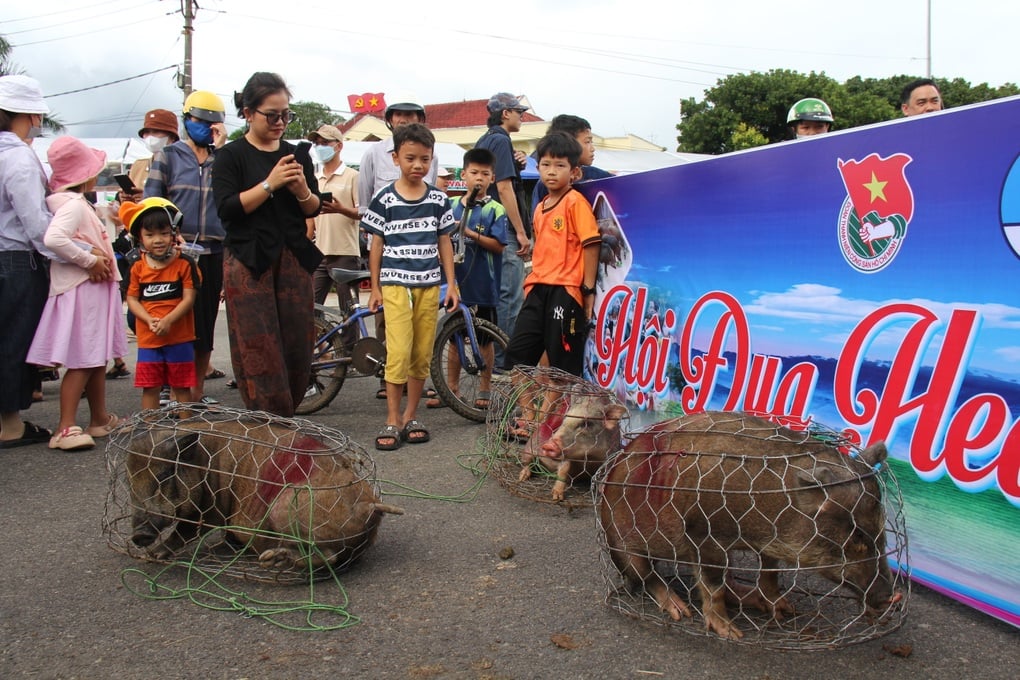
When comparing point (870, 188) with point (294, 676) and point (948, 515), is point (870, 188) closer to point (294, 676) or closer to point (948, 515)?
point (948, 515)

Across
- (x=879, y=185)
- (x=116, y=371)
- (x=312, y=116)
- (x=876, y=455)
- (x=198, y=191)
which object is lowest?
(x=116, y=371)

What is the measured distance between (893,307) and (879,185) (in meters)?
0.50

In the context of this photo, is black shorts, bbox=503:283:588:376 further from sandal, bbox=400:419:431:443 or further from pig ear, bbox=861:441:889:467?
pig ear, bbox=861:441:889:467

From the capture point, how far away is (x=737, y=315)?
13.1 ft

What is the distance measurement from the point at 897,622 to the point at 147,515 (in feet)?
9.24

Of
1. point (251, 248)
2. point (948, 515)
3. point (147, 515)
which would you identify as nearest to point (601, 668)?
point (948, 515)

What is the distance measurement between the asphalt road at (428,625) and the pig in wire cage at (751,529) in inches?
4.7

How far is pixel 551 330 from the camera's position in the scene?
16.6 ft

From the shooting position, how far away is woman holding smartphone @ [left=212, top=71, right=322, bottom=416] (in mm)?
4402

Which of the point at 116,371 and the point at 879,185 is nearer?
the point at 879,185

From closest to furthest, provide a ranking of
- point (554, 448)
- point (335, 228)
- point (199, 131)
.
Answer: point (554, 448) → point (199, 131) → point (335, 228)

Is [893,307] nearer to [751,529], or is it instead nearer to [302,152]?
[751,529]

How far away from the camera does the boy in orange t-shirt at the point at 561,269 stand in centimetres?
498

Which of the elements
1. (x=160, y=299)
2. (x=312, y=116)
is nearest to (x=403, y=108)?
(x=160, y=299)
